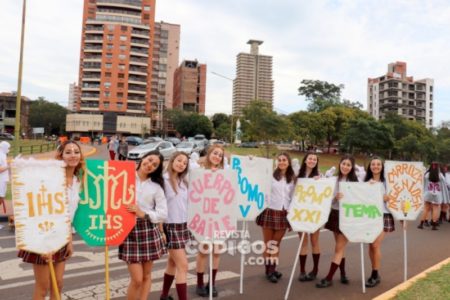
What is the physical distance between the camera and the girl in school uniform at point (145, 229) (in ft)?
12.5

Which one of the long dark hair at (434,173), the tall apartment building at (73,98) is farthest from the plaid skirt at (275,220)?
the tall apartment building at (73,98)

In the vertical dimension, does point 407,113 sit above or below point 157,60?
below

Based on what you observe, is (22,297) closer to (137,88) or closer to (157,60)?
(137,88)

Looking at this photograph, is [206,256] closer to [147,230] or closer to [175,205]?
[175,205]

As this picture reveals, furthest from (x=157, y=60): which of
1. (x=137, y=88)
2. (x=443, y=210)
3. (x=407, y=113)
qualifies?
(x=443, y=210)

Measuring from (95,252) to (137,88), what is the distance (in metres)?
78.9

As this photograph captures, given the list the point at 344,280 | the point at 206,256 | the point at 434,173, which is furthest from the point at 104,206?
the point at 434,173

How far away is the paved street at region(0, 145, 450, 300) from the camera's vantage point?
500 centimetres

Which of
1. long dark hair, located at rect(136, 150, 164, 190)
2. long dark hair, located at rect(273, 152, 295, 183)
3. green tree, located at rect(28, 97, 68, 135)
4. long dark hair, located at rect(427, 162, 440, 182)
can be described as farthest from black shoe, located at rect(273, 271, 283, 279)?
green tree, located at rect(28, 97, 68, 135)

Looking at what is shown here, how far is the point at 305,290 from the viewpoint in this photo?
5.26m

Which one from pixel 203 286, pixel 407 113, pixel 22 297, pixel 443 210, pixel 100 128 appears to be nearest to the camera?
pixel 22 297

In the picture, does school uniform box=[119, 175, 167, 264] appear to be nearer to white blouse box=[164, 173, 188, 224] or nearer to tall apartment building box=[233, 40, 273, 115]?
white blouse box=[164, 173, 188, 224]

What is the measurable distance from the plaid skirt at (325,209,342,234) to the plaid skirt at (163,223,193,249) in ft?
7.38

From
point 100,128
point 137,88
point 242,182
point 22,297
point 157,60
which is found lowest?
point 22,297
